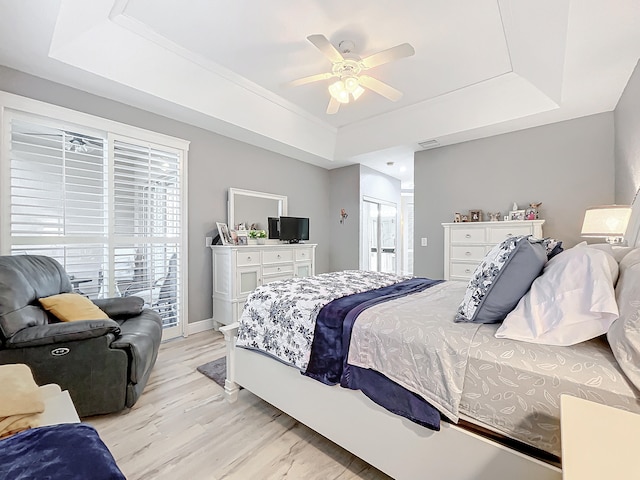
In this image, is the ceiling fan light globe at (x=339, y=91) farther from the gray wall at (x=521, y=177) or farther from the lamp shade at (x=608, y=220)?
the lamp shade at (x=608, y=220)

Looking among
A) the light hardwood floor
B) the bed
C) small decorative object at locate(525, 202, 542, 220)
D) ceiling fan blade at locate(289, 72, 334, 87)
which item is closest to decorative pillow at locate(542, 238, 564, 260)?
the bed

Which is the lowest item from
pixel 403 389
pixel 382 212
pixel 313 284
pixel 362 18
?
pixel 403 389

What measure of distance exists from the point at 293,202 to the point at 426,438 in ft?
13.2

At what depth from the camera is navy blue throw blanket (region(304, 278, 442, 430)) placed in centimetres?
122

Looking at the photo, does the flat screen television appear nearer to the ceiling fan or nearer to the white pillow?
the ceiling fan

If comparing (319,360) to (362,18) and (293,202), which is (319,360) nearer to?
(362,18)

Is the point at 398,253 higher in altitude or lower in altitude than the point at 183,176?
lower

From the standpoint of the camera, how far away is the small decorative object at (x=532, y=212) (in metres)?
3.44

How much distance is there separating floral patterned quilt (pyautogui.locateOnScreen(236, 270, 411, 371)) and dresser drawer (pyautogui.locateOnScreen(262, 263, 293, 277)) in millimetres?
1784

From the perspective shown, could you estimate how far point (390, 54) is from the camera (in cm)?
224

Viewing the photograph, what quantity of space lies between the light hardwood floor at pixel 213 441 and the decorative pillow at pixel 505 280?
990 mm

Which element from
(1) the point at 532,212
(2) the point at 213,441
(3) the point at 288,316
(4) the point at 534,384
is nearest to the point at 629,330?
(4) the point at 534,384

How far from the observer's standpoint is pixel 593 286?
3.34ft

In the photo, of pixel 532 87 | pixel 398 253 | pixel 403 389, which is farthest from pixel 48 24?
pixel 398 253
